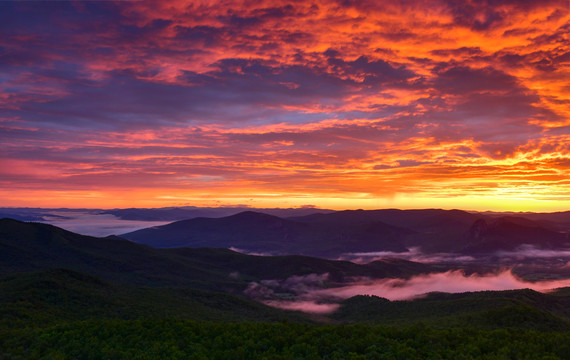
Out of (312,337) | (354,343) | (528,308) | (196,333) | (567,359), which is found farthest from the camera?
(528,308)

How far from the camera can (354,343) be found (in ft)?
156

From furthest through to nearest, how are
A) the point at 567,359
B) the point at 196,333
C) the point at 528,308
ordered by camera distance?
1. the point at 528,308
2. the point at 196,333
3. the point at 567,359

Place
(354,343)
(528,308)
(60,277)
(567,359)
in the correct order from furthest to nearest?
(60,277)
(528,308)
(354,343)
(567,359)

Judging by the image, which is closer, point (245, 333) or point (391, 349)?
point (391, 349)

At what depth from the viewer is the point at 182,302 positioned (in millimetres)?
173375

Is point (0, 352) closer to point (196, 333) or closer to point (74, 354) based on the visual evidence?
point (74, 354)

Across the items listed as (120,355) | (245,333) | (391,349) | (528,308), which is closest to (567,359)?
(391,349)

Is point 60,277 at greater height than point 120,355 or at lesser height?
lesser

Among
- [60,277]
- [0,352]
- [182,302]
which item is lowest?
[182,302]

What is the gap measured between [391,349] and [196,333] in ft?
93.8

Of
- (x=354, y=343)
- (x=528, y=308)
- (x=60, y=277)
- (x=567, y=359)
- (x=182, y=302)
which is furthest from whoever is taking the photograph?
(x=182, y=302)

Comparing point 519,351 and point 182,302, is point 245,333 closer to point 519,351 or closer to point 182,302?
point 519,351

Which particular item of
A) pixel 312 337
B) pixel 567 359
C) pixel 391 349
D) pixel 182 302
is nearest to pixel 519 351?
pixel 567 359

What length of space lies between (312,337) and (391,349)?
10948 mm
